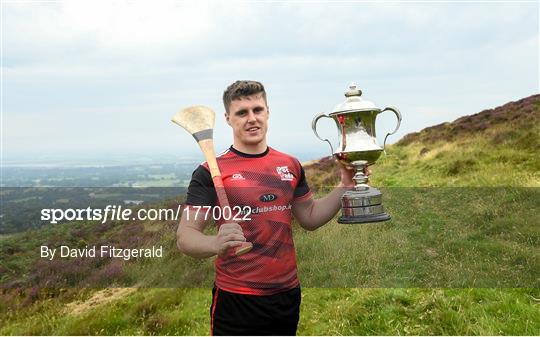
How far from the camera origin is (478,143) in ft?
57.9

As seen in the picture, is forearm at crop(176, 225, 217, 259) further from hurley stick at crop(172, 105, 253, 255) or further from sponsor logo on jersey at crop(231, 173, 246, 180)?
hurley stick at crop(172, 105, 253, 255)

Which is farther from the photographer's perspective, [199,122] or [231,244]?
[199,122]

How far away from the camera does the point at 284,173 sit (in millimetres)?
2898

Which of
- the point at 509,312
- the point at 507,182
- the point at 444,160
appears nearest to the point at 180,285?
the point at 509,312

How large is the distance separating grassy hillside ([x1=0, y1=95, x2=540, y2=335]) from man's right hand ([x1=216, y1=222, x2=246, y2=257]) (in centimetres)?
365

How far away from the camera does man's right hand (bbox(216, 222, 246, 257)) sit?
2.35 m

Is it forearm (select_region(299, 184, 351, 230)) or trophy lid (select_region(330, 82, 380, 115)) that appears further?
trophy lid (select_region(330, 82, 380, 115))

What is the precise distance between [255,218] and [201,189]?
364 mm

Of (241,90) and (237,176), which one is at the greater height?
(241,90)

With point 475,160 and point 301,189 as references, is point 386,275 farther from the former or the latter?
point 475,160

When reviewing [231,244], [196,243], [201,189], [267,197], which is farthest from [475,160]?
[231,244]

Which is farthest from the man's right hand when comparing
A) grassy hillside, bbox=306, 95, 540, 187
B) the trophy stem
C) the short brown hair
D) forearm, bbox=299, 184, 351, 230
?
grassy hillside, bbox=306, 95, 540, 187

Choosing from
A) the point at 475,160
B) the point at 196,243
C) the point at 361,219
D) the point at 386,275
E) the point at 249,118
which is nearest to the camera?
the point at 196,243

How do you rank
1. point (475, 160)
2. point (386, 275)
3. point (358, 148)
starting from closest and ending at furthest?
point (358, 148), point (386, 275), point (475, 160)
